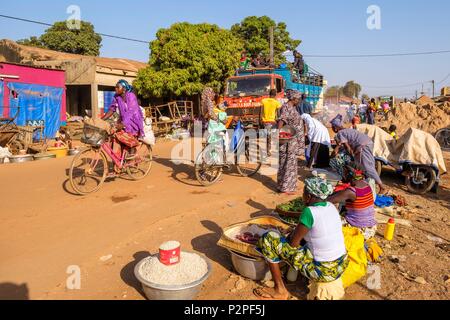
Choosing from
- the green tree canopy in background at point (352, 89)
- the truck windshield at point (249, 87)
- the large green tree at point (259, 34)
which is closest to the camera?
the truck windshield at point (249, 87)

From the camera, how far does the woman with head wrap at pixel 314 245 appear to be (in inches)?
118

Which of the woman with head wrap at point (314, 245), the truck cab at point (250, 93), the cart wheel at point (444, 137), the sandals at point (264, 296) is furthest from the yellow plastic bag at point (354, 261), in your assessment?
the cart wheel at point (444, 137)

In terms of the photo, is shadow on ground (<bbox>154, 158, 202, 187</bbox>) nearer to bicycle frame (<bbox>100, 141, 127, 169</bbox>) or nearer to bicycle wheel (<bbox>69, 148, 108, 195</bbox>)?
bicycle frame (<bbox>100, 141, 127, 169</bbox>)

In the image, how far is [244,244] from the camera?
3422 mm

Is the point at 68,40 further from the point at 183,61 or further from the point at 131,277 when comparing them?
the point at 131,277

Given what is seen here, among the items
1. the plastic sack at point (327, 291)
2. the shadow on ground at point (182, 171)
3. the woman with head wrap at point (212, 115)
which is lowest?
the plastic sack at point (327, 291)

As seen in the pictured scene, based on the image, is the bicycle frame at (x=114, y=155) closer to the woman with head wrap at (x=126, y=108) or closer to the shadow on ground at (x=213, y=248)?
the woman with head wrap at (x=126, y=108)

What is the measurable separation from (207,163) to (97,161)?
6.45 ft

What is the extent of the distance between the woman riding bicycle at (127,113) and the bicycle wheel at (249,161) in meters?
2.20

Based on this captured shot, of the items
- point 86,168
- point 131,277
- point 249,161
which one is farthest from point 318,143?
point 131,277

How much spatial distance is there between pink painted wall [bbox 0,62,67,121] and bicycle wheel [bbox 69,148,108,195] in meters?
9.35
